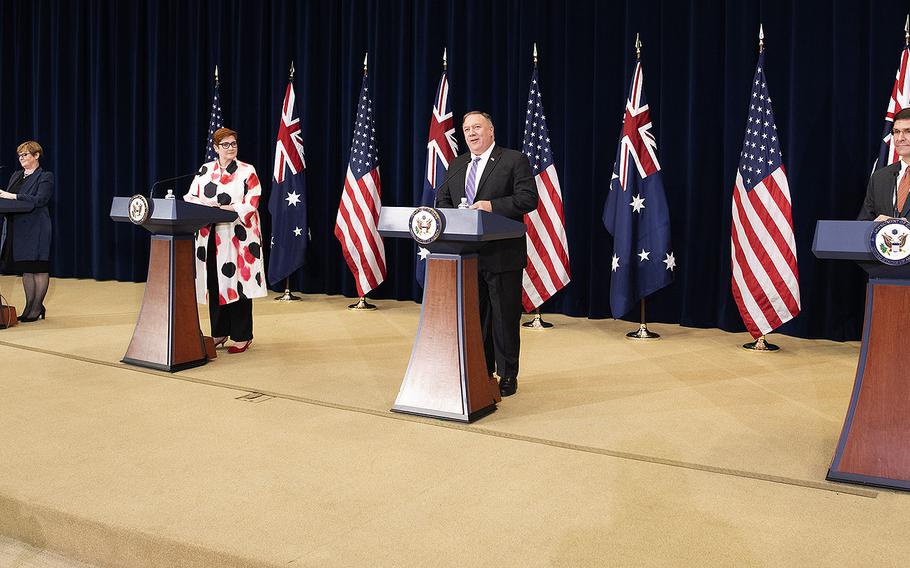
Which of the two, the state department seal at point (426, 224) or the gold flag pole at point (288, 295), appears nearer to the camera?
the state department seal at point (426, 224)

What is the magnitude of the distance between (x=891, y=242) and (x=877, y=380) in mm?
481

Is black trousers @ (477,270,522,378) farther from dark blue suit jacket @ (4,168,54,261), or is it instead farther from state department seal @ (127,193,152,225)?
dark blue suit jacket @ (4,168,54,261)

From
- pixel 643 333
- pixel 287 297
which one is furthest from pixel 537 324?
pixel 287 297

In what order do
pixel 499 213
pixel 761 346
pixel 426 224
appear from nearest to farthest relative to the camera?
pixel 426 224 → pixel 499 213 → pixel 761 346

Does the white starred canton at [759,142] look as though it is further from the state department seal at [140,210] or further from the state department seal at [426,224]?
the state department seal at [140,210]

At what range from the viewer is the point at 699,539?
7.29 ft

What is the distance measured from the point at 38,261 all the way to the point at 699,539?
5608 mm

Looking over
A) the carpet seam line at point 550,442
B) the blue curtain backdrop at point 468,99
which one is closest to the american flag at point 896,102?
the blue curtain backdrop at point 468,99

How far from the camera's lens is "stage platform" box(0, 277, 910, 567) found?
7.23ft

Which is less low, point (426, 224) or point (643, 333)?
point (426, 224)

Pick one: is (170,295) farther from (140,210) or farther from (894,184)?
(894,184)

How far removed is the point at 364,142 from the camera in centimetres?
750

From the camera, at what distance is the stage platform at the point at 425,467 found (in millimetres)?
2205

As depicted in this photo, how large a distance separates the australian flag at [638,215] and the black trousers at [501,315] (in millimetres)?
2306
